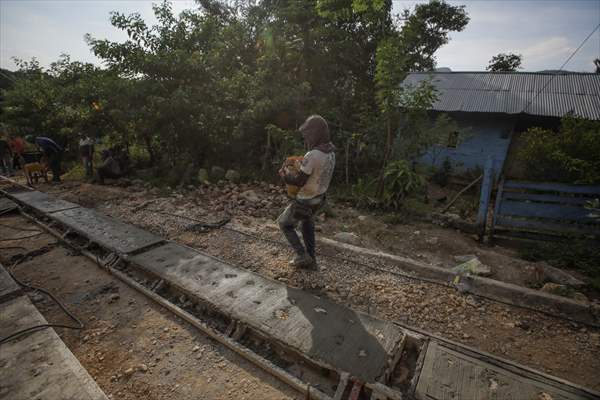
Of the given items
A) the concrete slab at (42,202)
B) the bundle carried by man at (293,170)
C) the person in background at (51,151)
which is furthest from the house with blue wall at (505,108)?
the person in background at (51,151)

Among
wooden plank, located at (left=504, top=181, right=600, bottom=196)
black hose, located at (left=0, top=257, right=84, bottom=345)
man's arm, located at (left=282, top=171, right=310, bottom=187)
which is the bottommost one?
black hose, located at (left=0, top=257, right=84, bottom=345)

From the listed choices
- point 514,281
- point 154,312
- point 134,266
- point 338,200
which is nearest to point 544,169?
point 514,281

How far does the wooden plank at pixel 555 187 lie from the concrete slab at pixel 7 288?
7.39m

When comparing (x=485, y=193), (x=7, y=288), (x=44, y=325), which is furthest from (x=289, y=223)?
(x=485, y=193)

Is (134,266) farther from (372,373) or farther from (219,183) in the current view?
(219,183)

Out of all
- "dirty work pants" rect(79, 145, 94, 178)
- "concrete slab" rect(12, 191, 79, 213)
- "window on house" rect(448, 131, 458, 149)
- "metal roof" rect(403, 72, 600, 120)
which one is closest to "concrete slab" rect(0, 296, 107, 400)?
"concrete slab" rect(12, 191, 79, 213)

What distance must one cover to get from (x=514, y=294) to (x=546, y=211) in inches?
88.5

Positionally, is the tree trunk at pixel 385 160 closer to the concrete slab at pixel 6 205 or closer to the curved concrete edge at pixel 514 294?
the curved concrete edge at pixel 514 294

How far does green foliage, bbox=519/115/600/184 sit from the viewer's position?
5.09m

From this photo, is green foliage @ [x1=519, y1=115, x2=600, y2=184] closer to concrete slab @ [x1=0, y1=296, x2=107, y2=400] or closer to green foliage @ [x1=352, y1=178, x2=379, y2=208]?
green foliage @ [x1=352, y1=178, x2=379, y2=208]

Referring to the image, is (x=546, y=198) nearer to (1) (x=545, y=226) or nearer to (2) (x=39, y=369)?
(1) (x=545, y=226)

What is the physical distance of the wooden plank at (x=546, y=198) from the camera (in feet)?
14.3

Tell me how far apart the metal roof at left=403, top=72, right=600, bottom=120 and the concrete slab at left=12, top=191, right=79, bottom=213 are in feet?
38.2

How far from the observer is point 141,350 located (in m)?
2.61
